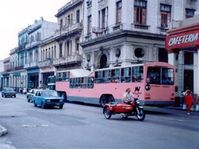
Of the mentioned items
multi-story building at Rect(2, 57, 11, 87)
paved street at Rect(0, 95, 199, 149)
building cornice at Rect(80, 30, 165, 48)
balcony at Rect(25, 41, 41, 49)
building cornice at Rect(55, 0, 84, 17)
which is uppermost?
building cornice at Rect(55, 0, 84, 17)

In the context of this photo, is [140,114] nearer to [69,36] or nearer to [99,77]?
[99,77]

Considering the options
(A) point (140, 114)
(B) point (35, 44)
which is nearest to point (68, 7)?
(B) point (35, 44)

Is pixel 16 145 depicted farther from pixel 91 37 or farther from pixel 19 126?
pixel 91 37

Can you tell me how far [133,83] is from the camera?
26.0 m

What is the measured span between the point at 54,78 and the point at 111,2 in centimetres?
1039

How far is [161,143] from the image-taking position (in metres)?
11.5

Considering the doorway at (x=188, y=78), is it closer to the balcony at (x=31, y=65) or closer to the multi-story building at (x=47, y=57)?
the multi-story building at (x=47, y=57)

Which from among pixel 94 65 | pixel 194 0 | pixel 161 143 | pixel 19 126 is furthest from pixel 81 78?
pixel 161 143

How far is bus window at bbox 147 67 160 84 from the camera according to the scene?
81.9 feet

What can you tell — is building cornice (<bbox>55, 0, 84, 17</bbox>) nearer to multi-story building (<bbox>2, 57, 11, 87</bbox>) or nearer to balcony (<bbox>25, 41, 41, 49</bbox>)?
balcony (<bbox>25, 41, 41, 49</bbox>)

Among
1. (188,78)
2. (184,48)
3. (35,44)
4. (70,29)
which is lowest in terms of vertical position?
(188,78)

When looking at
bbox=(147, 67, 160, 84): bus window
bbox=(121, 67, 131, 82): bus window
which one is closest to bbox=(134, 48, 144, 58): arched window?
bbox=(121, 67, 131, 82): bus window

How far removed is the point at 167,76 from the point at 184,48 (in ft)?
17.9

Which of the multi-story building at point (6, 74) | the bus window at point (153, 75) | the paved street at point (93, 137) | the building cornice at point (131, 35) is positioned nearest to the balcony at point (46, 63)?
the building cornice at point (131, 35)
